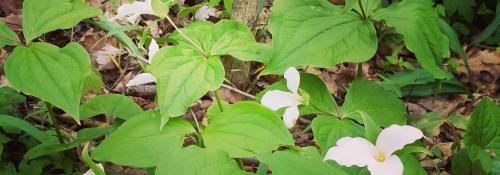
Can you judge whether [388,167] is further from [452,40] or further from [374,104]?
[452,40]

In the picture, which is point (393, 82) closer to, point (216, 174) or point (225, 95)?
point (225, 95)

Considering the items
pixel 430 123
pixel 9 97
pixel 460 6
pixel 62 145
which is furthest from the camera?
pixel 460 6

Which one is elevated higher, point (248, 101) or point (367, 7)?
point (367, 7)

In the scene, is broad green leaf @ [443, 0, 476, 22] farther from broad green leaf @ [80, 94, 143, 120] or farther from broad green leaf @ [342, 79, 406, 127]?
broad green leaf @ [80, 94, 143, 120]

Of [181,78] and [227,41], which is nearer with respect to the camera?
[181,78]

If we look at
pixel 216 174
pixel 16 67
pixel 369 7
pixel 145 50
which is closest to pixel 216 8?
pixel 145 50

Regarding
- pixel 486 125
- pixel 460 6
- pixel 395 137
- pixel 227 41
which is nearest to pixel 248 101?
pixel 227 41

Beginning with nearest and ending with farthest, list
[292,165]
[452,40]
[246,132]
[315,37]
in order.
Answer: [292,165], [246,132], [315,37], [452,40]

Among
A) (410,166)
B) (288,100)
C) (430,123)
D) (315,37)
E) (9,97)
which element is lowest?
(430,123)
